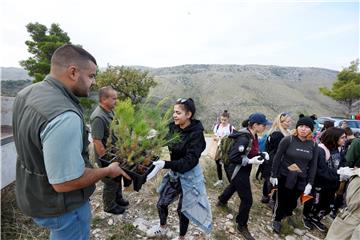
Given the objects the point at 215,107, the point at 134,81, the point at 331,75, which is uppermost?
the point at 331,75

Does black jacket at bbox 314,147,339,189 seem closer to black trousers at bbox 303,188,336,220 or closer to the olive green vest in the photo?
black trousers at bbox 303,188,336,220

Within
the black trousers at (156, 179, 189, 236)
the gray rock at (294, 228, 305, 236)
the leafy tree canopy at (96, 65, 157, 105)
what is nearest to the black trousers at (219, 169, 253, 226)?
the black trousers at (156, 179, 189, 236)

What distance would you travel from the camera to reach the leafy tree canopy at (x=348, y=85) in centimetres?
2327

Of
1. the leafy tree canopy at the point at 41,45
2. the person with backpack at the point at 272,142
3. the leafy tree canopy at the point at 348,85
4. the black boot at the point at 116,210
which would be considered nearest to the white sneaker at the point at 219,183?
the person with backpack at the point at 272,142

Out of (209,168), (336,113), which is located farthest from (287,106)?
(209,168)

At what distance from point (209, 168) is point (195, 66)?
6274 cm

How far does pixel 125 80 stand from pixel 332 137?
579 inches

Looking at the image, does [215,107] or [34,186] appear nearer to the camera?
[34,186]

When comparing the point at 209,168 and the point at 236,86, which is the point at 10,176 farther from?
the point at 236,86

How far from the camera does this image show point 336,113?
111 ft

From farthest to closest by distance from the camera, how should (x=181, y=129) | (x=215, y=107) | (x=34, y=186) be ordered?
(x=215, y=107)
(x=181, y=129)
(x=34, y=186)

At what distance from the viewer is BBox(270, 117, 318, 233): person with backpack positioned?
3.29 m

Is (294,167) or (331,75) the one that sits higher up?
(331,75)

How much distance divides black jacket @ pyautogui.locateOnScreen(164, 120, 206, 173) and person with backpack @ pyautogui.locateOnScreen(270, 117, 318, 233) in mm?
1560
